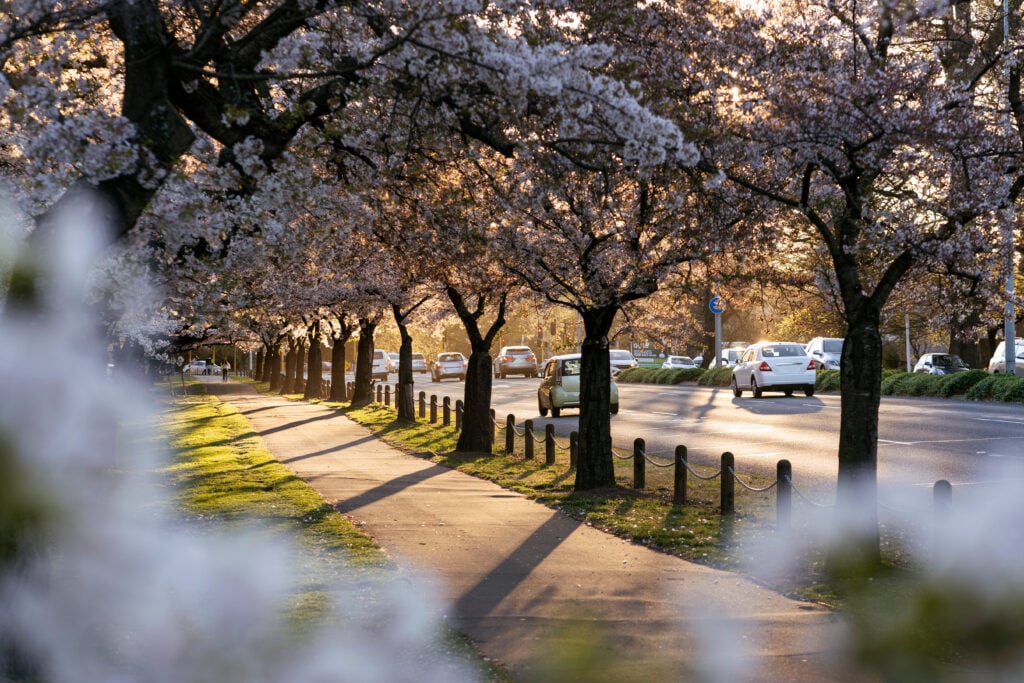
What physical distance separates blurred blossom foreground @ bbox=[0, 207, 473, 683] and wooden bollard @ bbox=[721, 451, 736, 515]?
15.8ft

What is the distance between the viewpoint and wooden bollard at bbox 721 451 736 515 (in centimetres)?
1169

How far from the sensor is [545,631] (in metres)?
6.84

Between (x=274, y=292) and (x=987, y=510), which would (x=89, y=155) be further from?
(x=274, y=292)

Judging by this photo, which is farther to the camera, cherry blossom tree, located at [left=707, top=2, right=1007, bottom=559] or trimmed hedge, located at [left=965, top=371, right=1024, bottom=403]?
trimmed hedge, located at [left=965, top=371, right=1024, bottom=403]

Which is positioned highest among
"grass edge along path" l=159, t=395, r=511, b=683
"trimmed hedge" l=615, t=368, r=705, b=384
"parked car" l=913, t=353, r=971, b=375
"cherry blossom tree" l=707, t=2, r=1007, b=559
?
"cherry blossom tree" l=707, t=2, r=1007, b=559

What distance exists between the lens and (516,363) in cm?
5869

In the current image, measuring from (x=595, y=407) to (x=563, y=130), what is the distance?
7266mm

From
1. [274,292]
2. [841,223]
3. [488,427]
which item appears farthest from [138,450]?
[841,223]

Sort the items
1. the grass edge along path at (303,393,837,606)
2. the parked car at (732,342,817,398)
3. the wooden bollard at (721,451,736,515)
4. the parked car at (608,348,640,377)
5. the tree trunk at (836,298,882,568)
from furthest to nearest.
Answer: the parked car at (608,348,640,377), the parked car at (732,342,817,398), the wooden bollard at (721,451,736,515), the grass edge along path at (303,393,837,606), the tree trunk at (836,298,882,568)

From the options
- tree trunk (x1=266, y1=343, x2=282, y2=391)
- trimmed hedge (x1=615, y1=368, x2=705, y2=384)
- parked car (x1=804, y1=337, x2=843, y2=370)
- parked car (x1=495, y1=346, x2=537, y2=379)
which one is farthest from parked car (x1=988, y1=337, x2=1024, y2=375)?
tree trunk (x1=266, y1=343, x2=282, y2=391)

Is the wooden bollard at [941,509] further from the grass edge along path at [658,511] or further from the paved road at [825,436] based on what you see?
the paved road at [825,436]

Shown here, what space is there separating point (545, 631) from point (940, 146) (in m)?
4.86

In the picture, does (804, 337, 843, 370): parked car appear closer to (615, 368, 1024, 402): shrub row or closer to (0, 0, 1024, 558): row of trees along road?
(615, 368, 1024, 402): shrub row

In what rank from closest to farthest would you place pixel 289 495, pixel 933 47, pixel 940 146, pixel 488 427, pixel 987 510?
pixel 940 146
pixel 933 47
pixel 987 510
pixel 289 495
pixel 488 427
